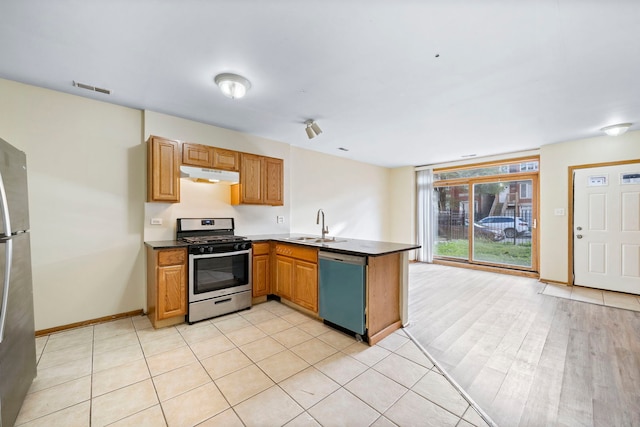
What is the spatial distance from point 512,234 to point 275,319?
5.42 meters

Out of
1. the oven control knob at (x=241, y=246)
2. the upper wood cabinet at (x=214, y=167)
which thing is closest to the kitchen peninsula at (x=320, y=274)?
the oven control knob at (x=241, y=246)

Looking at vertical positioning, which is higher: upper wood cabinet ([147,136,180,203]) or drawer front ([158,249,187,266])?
upper wood cabinet ([147,136,180,203])

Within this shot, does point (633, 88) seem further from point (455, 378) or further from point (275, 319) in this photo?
point (275, 319)

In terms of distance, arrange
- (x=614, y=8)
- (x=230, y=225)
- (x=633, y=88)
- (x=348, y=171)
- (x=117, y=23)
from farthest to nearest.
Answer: (x=348, y=171) → (x=230, y=225) → (x=633, y=88) → (x=117, y=23) → (x=614, y=8)

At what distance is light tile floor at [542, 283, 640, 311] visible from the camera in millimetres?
3650

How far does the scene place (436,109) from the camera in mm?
3182

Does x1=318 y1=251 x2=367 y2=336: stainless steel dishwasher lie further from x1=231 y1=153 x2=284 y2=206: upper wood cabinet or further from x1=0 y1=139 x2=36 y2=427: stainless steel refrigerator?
x1=0 y1=139 x2=36 y2=427: stainless steel refrigerator

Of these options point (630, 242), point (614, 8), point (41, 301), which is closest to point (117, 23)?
point (41, 301)

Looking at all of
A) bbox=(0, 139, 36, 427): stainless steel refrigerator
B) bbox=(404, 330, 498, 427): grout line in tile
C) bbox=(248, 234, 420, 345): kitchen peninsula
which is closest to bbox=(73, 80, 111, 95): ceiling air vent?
bbox=(0, 139, 36, 427): stainless steel refrigerator

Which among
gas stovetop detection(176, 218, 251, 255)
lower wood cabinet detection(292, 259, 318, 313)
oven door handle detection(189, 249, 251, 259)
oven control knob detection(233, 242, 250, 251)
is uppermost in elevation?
gas stovetop detection(176, 218, 251, 255)

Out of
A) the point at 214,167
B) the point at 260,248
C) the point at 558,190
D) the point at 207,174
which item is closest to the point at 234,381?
the point at 260,248

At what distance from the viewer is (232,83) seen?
244cm

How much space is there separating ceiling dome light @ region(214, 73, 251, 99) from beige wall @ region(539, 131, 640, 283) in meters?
5.50

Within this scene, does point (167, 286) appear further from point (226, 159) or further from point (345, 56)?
point (345, 56)
